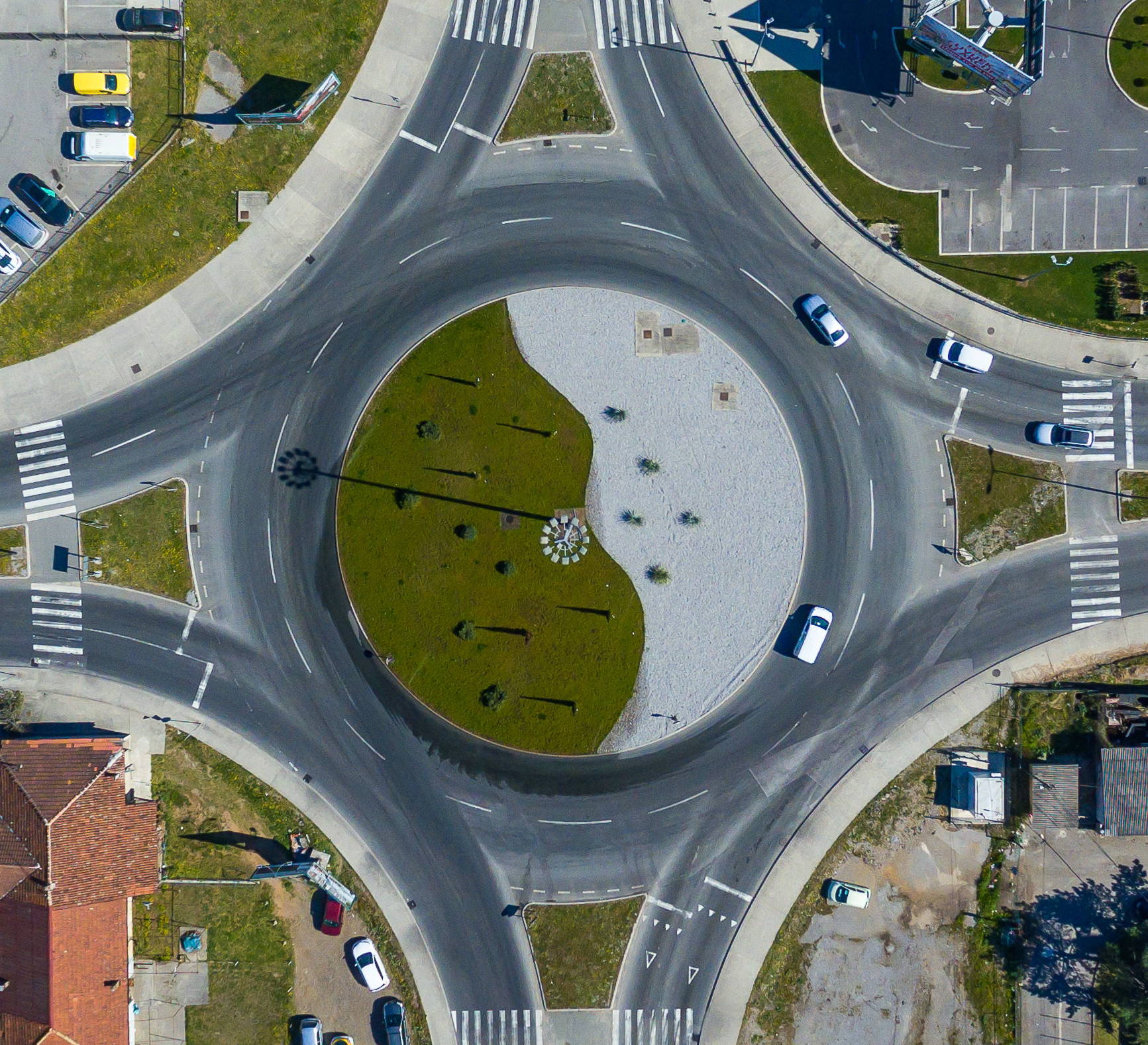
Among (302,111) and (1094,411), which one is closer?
(302,111)

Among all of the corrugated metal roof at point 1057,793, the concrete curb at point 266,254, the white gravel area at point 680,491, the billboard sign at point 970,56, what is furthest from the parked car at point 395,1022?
the billboard sign at point 970,56

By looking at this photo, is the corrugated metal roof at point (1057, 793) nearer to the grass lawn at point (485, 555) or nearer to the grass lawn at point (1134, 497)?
the grass lawn at point (1134, 497)

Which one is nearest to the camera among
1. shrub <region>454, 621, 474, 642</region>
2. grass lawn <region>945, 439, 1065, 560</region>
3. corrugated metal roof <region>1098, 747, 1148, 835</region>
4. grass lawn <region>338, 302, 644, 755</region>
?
corrugated metal roof <region>1098, 747, 1148, 835</region>

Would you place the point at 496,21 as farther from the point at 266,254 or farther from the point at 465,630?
the point at 465,630

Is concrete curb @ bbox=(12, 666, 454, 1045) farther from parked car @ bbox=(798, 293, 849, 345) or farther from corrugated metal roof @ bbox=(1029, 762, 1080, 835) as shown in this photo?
parked car @ bbox=(798, 293, 849, 345)

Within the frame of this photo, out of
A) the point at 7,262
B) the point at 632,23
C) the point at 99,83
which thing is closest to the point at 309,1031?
the point at 7,262

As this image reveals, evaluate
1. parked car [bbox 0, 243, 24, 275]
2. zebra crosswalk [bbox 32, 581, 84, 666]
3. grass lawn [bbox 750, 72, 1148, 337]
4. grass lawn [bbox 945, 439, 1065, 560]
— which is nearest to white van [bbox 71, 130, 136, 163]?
parked car [bbox 0, 243, 24, 275]

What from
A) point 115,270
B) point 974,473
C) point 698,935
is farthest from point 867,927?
point 115,270
